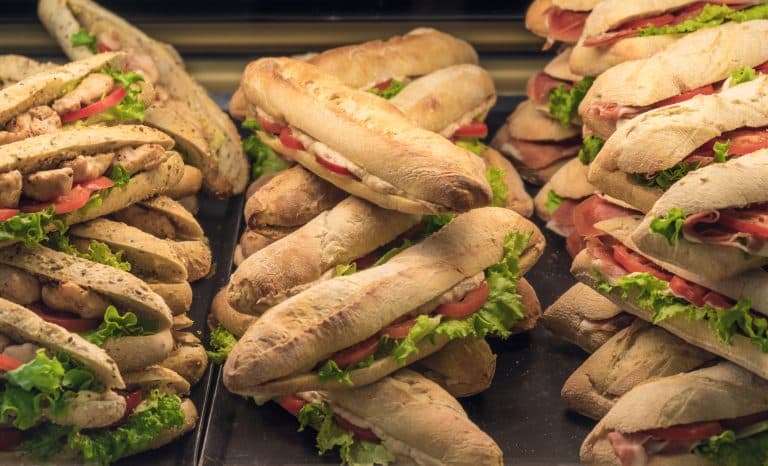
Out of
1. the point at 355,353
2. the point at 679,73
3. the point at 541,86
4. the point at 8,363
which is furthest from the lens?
the point at 541,86

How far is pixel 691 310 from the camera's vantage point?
3264 millimetres

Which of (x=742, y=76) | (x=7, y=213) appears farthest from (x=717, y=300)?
(x=7, y=213)

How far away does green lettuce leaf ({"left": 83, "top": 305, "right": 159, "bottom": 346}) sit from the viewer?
10.4 ft

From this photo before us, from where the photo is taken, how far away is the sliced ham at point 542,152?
4.72 m

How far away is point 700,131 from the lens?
3406 millimetres

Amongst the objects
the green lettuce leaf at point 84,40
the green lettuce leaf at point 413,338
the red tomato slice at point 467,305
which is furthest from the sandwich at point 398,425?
the green lettuce leaf at point 84,40

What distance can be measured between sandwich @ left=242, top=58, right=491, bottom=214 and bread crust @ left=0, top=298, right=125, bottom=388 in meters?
1.03

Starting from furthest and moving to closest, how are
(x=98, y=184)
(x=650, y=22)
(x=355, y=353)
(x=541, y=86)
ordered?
(x=541, y=86) → (x=650, y=22) → (x=98, y=184) → (x=355, y=353)

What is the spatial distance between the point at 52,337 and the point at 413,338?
3.38 ft

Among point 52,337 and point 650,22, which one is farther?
point 650,22

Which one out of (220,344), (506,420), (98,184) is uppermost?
(98,184)

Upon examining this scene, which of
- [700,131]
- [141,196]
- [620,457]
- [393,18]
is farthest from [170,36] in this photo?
[620,457]

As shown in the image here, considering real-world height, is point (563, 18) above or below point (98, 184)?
above

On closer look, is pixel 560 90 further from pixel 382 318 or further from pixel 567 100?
pixel 382 318
